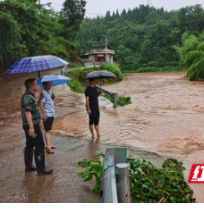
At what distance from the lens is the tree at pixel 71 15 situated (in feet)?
128

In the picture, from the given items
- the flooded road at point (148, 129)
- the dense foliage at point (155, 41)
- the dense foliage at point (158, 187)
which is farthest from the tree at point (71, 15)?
the dense foliage at point (158, 187)

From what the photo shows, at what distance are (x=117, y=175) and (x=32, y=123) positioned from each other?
185cm

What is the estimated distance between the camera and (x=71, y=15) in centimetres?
3869

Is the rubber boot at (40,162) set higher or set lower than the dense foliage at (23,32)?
lower

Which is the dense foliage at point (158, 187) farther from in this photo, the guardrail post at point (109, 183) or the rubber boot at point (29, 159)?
the rubber boot at point (29, 159)

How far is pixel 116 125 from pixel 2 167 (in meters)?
3.83

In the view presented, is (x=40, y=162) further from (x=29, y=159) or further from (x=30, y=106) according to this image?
(x=30, y=106)

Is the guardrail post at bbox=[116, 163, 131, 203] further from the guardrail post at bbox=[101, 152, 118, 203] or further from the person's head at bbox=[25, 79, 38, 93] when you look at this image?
the person's head at bbox=[25, 79, 38, 93]

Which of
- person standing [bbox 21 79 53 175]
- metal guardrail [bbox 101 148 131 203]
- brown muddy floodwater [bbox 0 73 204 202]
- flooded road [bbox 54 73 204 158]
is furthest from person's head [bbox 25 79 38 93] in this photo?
flooded road [bbox 54 73 204 158]

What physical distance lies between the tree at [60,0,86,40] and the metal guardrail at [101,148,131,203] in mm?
39011

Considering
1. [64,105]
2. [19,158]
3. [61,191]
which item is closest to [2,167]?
[19,158]

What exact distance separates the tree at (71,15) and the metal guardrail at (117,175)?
39011mm

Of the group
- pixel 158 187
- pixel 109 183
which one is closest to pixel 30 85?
pixel 109 183

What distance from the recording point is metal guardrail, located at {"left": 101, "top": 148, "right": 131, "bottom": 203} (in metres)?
2.18
